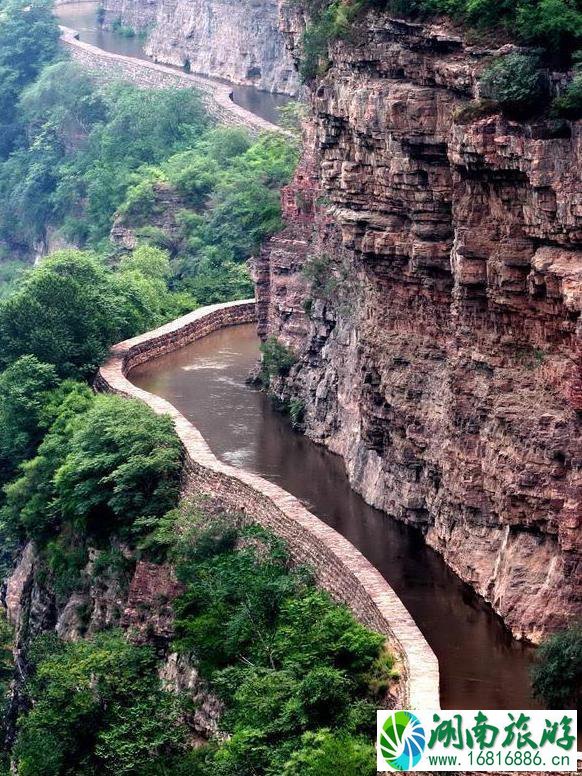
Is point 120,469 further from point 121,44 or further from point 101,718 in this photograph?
point 121,44

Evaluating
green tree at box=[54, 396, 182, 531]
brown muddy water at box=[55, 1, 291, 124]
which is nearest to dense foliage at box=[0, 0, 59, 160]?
brown muddy water at box=[55, 1, 291, 124]

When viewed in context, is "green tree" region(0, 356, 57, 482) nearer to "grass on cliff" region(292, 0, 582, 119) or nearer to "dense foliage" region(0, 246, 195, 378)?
"dense foliage" region(0, 246, 195, 378)

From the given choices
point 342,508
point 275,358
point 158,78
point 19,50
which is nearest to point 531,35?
point 342,508

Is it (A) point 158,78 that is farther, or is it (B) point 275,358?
(A) point 158,78

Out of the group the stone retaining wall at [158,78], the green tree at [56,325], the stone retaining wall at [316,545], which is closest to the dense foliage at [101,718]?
the stone retaining wall at [316,545]

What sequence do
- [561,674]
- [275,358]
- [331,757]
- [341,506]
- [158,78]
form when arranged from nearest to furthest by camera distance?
[331,757]
[561,674]
[341,506]
[275,358]
[158,78]

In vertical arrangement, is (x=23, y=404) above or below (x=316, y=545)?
below

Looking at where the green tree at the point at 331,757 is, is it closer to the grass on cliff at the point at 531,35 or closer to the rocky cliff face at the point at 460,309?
the rocky cliff face at the point at 460,309
